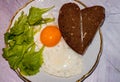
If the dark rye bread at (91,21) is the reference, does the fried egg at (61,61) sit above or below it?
below

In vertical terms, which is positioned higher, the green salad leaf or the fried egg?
the green salad leaf

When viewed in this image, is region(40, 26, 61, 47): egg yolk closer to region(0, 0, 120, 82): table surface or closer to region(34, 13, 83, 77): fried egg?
region(34, 13, 83, 77): fried egg

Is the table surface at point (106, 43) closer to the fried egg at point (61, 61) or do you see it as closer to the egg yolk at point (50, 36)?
the fried egg at point (61, 61)

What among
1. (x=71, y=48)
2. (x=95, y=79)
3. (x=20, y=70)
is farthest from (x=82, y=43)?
(x=20, y=70)

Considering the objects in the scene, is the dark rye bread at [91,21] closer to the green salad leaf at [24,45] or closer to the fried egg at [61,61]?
the fried egg at [61,61]

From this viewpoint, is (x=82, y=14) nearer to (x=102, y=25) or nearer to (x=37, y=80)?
(x=102, y=25)

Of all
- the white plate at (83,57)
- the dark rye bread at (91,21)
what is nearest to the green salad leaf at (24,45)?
the white plate at (83,57)

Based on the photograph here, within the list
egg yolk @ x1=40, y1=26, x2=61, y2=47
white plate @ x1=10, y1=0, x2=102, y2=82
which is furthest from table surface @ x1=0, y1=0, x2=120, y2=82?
egg yolk @ x1=40, y1=26, x2=61, y2=47
